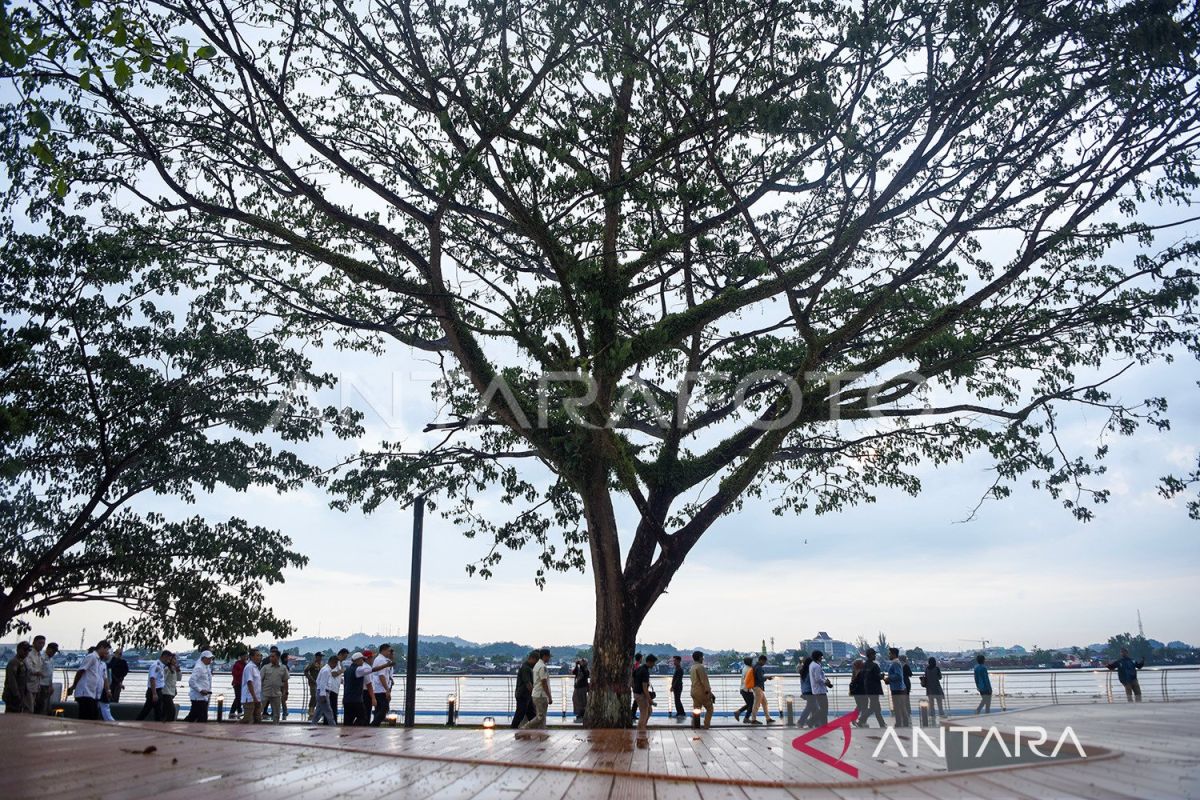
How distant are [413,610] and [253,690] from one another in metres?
2.71

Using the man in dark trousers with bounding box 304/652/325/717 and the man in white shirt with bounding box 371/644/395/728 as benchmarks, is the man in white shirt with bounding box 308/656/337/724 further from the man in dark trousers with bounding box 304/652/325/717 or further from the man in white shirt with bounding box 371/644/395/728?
the man in dark trousers with bounding box 304/652/325/717

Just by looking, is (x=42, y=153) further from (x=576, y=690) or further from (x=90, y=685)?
(x=576, y=690)

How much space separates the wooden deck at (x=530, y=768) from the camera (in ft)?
14.5

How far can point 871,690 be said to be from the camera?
13.9 meters

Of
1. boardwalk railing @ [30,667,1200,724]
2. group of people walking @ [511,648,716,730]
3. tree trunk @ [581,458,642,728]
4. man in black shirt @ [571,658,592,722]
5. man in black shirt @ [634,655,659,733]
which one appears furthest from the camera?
boardwalk railing @ [30,667,1200,724]

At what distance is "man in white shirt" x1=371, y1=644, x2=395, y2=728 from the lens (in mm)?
13180

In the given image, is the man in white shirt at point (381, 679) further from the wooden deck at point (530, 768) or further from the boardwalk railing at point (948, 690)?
the wooden deck at point (530, 768)

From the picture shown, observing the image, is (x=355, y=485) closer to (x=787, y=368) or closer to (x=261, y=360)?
(x=261, y=360)

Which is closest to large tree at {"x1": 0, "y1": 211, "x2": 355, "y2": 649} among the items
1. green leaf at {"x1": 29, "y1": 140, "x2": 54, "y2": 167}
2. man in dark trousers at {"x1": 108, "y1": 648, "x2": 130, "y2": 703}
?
man in dark trousers at {"x1": 108, "y1": 648, "x2": 130, "y2": 703}

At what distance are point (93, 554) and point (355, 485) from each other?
185 inches

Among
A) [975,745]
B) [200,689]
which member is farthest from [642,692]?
[200,689]

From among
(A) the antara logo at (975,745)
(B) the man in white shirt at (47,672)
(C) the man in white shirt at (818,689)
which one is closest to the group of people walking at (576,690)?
(C) the man in white shirt at (818,689)

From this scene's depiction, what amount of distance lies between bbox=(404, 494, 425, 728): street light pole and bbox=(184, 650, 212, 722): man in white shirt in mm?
3023

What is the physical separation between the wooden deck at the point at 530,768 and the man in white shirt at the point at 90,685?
4383 mm
